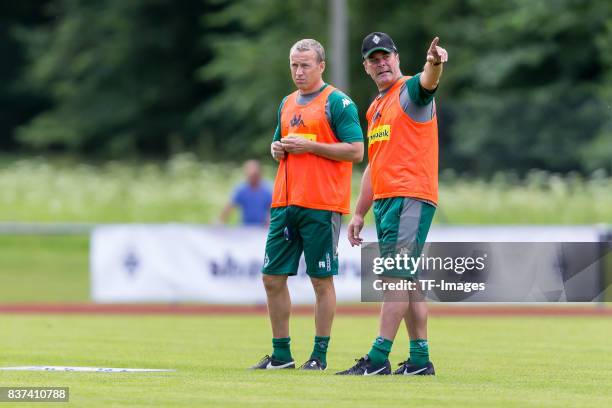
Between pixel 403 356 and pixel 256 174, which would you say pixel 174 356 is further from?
pixel 256 174

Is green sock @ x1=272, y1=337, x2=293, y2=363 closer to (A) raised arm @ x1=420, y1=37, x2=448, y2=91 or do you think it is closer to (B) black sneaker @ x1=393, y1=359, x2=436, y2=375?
(B) black sneaker @ x1=393, y1=359, x2=436, y2=375

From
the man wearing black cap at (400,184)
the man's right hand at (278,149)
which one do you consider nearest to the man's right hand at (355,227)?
the man wearing black cap at (400,184)

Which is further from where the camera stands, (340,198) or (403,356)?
(403,356)

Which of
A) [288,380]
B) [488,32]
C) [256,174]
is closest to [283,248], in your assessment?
[288,380]

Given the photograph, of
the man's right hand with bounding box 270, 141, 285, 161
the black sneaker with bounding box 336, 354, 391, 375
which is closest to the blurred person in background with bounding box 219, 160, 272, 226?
the man's right hand with bounding box 270, 141, 285, 161

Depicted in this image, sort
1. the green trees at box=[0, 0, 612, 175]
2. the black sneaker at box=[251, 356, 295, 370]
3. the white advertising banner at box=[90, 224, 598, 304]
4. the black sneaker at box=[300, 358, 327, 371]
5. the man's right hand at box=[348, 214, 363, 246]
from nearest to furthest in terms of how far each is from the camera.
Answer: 1. the man's right hand at box=[348, 214, 363, 246]
2. the black sneaker at box=[300, 358, 327, 371]
3. the black sneaker at box=[251, 356, 295, 370]
4. the white advertising banner at box=[90, 224, 598, 304]
5. the green trees at box=[0, 0, 612, 175]

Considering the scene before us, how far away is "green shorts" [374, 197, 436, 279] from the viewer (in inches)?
355

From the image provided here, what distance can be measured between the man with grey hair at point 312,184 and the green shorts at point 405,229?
1.85ft

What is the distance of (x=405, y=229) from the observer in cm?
904

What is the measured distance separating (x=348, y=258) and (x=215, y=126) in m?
31.7

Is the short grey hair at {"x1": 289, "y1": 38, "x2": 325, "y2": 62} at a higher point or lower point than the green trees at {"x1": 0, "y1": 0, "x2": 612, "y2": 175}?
lower

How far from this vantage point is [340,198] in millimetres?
9617

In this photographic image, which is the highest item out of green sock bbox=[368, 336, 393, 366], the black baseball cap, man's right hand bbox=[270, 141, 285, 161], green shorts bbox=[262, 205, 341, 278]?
the black baseball cap

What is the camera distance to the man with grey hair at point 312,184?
31.2 ft
